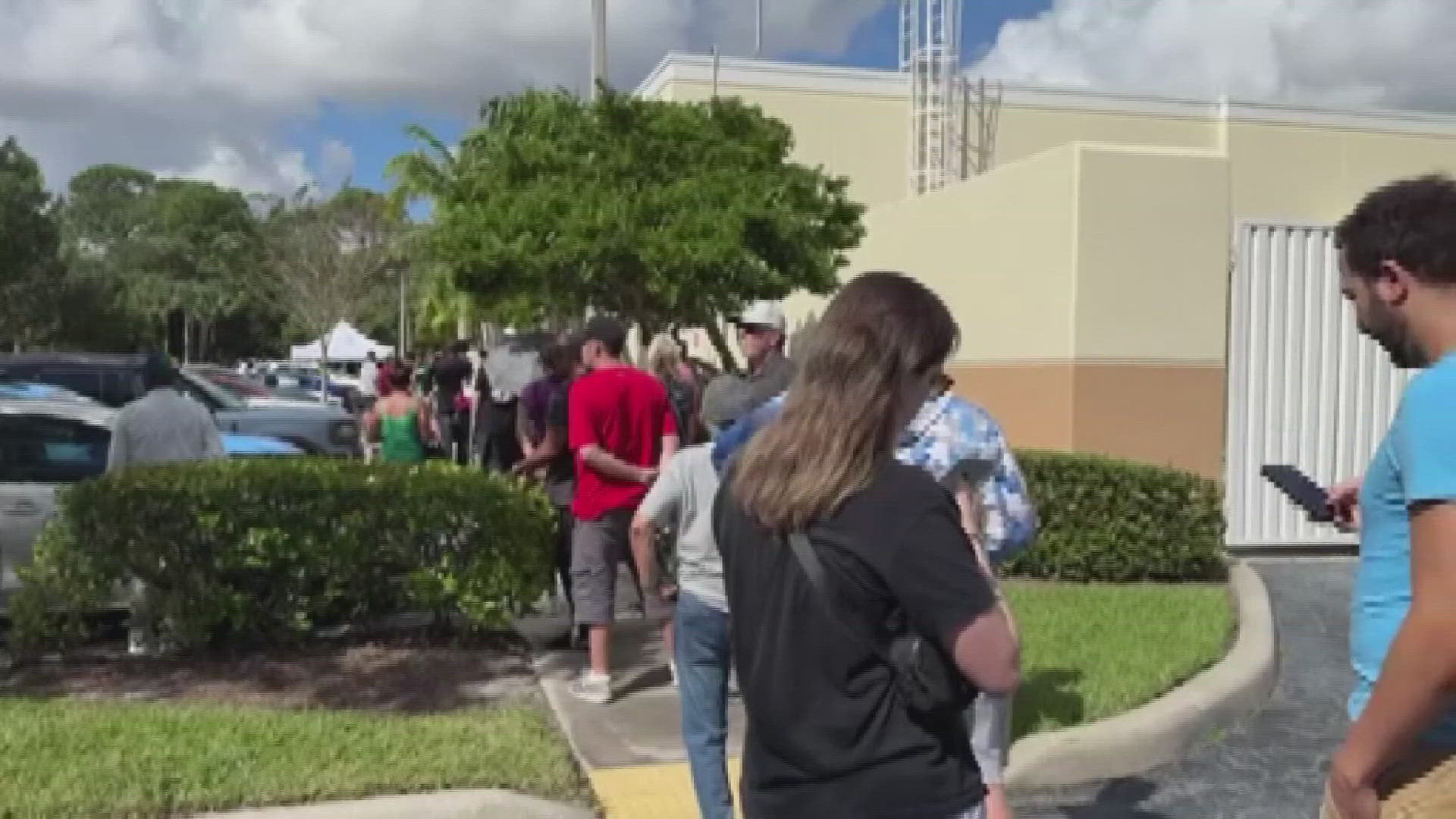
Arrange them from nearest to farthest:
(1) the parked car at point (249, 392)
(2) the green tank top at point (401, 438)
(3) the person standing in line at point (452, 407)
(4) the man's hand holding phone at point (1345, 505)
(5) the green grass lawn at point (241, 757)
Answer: (4) the man's hand holding phone at point (1345, 505), (5) the green grass lawn at point (241, 757), (2) the green tank top at point (401, 438), (1) the parked car at point (249, 392), (3) the person standing in line at point (452, 407)

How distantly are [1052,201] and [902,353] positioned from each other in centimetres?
952

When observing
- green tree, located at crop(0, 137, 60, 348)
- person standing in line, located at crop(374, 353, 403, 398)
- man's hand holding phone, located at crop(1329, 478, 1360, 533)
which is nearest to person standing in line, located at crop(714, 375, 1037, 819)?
man's hand holding phone, located at crop(1329, 478, 1360, 533)

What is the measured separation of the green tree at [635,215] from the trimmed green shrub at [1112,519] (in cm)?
396

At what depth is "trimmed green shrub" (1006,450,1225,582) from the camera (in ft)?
31.9

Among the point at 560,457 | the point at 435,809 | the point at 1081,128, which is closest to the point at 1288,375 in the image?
the point at 560,457

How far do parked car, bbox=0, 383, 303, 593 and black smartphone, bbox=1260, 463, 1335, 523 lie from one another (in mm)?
6497

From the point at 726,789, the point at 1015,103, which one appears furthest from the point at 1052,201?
the point at 1015,103

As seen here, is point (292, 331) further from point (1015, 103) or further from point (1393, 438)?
point (1393, 438)

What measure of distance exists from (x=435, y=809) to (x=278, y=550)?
8.48 ft

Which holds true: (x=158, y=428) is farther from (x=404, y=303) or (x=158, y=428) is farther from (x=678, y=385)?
(x=404, y=303)

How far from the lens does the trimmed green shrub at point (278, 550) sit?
6992mm

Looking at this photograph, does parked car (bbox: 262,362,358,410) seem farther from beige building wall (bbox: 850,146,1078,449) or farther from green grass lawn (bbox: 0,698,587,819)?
green grass lawn (bbox: 0,698,587,819)

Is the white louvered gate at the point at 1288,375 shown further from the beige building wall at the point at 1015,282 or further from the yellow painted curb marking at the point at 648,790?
the yellow painted curb marking at the point at 648,790

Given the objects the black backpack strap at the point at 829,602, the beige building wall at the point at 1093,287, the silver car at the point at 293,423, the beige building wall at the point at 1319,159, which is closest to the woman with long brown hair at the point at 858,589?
the black backpack strap at the point at 829,602
